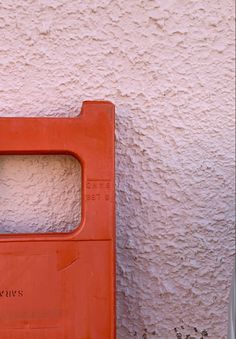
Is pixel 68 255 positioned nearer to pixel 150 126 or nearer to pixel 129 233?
pixel 129 233

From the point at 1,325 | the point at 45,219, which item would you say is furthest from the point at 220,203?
the point at 1,325

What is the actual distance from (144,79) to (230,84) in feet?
0.50

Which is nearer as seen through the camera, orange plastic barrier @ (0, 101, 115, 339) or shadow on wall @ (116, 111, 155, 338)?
orange plastic barrier @ (0, 101, 115, 339)

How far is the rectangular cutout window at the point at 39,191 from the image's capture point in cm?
79

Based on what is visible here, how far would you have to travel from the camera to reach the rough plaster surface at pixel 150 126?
0.79 metres

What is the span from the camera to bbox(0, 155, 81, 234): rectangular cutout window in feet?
2.60

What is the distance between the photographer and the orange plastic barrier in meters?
0.71

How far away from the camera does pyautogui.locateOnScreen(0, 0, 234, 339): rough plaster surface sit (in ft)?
2.59

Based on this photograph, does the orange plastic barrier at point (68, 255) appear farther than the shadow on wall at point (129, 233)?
No

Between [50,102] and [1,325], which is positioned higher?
[50,102]

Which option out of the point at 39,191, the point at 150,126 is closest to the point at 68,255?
the point at 39,191

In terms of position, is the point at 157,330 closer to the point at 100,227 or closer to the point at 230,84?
the point at 100,227

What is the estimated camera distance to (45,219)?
0.80 metres

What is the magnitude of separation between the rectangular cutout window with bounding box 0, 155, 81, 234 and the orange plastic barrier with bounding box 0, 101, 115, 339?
0.20 ft
